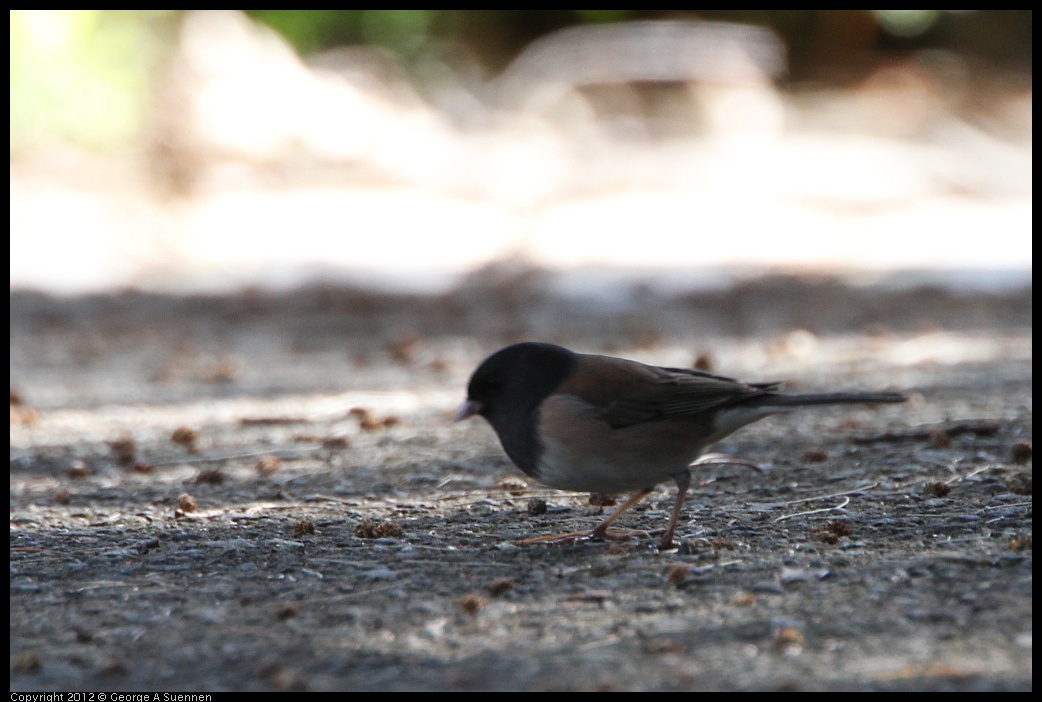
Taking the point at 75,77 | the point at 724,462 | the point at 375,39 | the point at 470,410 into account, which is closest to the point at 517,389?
the point at 470,410

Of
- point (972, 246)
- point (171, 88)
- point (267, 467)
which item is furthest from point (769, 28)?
point (267, 467)

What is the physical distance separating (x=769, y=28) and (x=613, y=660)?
74.8 ft

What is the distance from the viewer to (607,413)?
3570mm

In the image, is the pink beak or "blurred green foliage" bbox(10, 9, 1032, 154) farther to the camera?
"blurred green foliage" bbox(10, 9, 1032, 154)

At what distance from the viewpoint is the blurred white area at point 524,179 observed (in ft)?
40.2

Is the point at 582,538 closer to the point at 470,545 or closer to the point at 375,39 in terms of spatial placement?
the point at 470,545

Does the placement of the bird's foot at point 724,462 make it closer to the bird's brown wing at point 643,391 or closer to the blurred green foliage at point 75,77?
the bird's brown wing at point 643,391

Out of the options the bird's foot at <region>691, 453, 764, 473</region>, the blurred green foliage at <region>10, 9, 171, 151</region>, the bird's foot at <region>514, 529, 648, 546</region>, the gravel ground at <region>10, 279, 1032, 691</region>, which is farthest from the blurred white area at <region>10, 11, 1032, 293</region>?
the bird's foot at <region>514, 529, 648, 546</region>

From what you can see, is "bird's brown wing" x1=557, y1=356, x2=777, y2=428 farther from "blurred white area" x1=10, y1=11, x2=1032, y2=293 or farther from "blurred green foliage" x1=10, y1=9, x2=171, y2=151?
"blurred green foliage" x1=10, y1=9, x2=171, y2=151

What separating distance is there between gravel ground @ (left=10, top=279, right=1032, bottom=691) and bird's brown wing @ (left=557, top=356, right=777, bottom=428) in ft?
1.31

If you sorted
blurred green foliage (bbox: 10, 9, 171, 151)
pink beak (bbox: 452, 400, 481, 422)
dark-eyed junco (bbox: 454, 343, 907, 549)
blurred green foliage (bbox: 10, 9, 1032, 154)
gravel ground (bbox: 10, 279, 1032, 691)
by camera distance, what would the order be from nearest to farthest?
gravel ground (bbox: 10, 279, 1032, 691)
dark-eyed junco (bbox: 454, 343, 907, 549)
pink beak (bbox: 452, 400, 481, 422)
blurred green foliage (bbox: 10, 9, 171, 151)
blurred green foliage (bbox: 10, 9, 1032, 154)

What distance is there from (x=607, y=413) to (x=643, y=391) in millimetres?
179

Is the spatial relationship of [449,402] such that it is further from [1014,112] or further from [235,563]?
[1014,112]

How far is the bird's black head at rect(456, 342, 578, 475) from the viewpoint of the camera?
357cm
